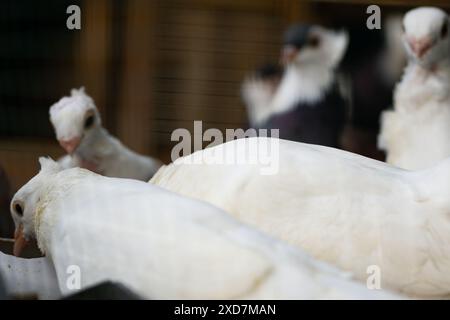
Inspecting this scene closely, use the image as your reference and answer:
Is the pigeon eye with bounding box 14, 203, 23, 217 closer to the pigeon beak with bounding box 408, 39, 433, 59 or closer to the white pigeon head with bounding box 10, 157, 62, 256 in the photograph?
the white pigeon head with bounding box 10, 157, 62, 256

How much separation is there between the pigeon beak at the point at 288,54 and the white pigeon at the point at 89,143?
766 mm

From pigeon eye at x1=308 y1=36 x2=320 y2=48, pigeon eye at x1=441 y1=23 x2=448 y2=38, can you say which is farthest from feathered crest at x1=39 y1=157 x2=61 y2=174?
pigeon eye at x1=308 y1=36 x2=320 y2=48

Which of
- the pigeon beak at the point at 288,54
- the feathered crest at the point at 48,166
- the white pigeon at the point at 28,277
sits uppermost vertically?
the pigeon beak at the point at 288,54

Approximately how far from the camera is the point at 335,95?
2.11 metres

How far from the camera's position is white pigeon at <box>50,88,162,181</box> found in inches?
53.4

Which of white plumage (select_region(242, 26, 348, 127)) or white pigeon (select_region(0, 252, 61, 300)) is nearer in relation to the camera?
white pigeon (select_region(0, 252, 61, 300))

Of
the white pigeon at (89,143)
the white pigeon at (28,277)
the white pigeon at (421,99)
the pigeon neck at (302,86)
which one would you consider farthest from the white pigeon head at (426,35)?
the white pigeon at (28,277)

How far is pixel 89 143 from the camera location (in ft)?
4.79

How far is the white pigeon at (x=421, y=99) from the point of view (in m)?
1.56

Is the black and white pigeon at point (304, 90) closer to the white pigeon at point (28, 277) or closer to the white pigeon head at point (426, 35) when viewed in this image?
the white pigeon head at point (426, 35)

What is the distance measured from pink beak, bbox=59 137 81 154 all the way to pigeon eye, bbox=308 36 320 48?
0.99m

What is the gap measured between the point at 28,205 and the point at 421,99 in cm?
95

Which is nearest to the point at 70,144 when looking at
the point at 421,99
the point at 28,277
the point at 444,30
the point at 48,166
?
the point at 48,166
